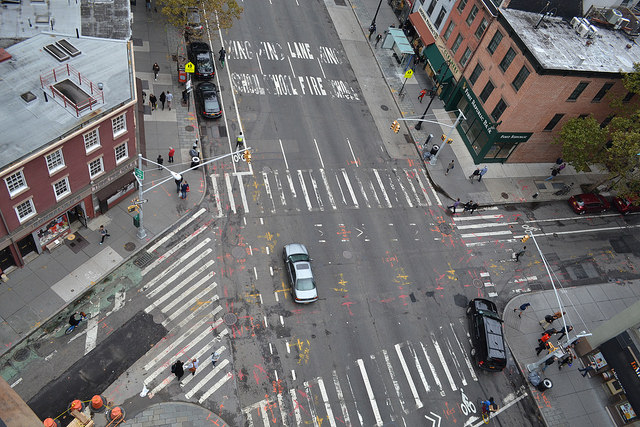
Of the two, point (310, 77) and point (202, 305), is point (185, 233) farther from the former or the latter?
point (310, 77)

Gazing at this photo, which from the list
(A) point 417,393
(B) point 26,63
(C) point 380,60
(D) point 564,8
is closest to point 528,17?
(D) point 564,8

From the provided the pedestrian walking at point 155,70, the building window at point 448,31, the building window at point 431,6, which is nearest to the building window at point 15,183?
the pedestrian walking at point 155,70

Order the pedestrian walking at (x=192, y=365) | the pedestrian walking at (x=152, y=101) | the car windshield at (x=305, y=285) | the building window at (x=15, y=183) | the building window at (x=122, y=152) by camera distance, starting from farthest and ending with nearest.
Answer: the pedestrian walking at (x=152, y=101) → the building window at (x=122, y=152) → the car windshield at (x=305, y=285) → the pedestrian walking at (x=192, y=365) → the building window at (x=15, y=183)

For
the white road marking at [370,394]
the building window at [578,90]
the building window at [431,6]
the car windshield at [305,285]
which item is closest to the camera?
the white road marking at [370,394]

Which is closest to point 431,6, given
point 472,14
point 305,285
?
point 472,14

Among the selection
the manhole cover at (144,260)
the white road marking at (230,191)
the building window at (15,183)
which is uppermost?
the building window at (15,183)

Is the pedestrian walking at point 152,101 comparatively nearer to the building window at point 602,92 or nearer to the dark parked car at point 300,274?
the dark parked car at point 300,274
